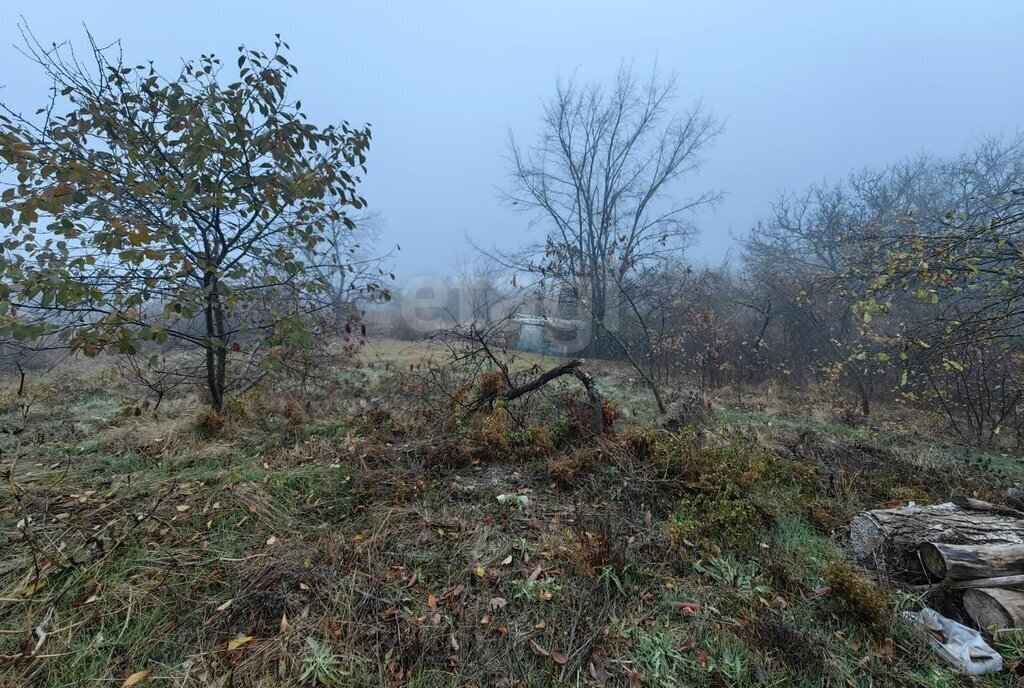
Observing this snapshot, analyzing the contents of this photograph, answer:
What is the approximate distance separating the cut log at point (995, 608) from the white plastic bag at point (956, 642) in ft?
0.35

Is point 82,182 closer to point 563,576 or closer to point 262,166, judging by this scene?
point 262,166

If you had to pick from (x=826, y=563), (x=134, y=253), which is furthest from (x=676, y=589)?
(x=134, y=253)

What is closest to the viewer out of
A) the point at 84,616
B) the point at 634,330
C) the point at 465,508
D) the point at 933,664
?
the point at 933,664

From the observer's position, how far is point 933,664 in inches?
74.6

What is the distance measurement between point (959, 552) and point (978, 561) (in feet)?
0.26

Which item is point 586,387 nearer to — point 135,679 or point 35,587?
point 135,679

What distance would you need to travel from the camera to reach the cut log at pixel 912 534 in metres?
2.44

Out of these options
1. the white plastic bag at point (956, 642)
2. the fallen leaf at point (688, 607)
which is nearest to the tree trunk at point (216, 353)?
the fallen leaf at point (688, 607)

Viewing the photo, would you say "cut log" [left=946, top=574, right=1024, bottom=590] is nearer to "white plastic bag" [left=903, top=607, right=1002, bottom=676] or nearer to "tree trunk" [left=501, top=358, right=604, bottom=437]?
"white plastic bag" [left=903, top=607, right=1002, bottom=676]

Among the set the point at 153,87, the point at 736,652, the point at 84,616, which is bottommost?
the point at 736,652

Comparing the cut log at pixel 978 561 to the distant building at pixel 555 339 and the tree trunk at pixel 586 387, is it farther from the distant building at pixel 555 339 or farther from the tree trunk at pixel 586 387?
the distant building at pixel 555 339

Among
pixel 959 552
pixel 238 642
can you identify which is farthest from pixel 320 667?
pixel 959 552

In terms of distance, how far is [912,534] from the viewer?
255 centimetres

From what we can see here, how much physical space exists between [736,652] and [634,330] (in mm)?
10443
